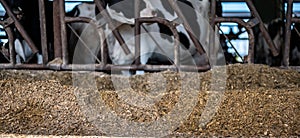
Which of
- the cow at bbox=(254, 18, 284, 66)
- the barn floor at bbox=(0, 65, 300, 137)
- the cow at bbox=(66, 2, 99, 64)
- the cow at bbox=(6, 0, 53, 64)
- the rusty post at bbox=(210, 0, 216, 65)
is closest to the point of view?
the barn floor at bbox=(0, 65, 300, 137)

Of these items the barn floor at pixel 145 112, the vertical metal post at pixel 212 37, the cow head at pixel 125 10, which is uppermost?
the cow head at pixel 125 10

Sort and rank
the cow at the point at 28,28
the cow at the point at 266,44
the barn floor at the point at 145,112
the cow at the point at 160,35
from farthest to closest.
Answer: the cow at the point at 266,44
the cow at the point at 28,28
the cow at the point at 160,35
the barn floor at the point at 145,112

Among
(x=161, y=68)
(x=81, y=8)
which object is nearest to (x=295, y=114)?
(x=161, y=68)

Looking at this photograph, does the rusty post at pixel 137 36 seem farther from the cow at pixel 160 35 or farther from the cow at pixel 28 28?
the cow at pixel 28 28

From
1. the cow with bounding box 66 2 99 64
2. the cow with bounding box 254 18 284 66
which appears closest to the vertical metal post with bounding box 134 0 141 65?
the cow with bounding box 66 2 99 64

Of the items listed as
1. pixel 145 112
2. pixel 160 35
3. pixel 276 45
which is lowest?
pixel 145 112

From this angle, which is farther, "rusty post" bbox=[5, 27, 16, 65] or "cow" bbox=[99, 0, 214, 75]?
"cow" bbox=[99, 0, 214, 75]

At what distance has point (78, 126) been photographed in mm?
963

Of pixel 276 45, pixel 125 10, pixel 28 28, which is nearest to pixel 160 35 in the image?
pixel 125 10

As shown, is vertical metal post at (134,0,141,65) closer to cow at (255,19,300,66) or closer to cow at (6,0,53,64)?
cow at (6,0,53,64)

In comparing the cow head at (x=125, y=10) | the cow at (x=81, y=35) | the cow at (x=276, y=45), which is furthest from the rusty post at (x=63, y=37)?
the cow at (x=276, y=45)

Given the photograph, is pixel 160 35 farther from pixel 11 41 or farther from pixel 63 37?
pixel 11 41

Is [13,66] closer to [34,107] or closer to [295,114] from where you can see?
[34,107]

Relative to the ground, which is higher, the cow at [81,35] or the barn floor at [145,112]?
the cow at [81,35]
